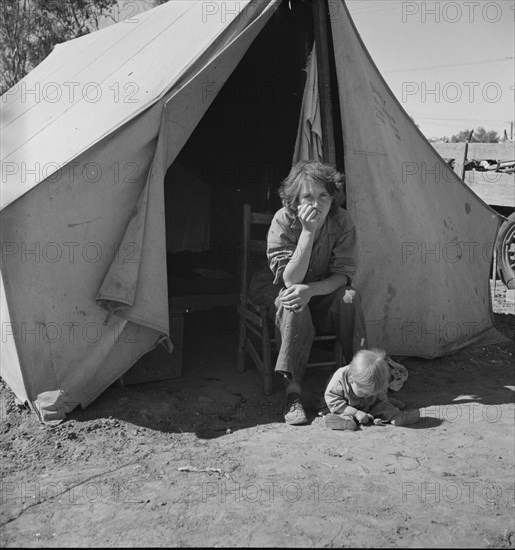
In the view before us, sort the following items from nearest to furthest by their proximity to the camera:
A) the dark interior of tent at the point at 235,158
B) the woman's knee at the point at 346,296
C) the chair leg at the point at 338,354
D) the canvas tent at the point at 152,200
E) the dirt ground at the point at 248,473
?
the dirt ground at the point at 248,473 → the canvas tent at the point at 152,200 → the woman's knee at the point at 346,296 → the chair leg at the point at 338,354 → the dark interior of tent at the point at 235,158

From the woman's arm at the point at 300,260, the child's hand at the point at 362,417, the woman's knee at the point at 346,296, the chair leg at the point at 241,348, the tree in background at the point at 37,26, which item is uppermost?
the tree in background at the point at 37,26

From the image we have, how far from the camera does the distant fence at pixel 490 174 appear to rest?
802 centimetres

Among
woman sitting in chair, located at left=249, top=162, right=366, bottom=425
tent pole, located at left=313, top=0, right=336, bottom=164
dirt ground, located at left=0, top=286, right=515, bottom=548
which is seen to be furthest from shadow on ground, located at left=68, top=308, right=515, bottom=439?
tent pole, located at left=313, top=0, right=336, bottom=164

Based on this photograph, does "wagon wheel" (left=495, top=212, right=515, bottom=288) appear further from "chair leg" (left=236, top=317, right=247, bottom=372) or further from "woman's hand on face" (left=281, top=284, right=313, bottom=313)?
"woman's hand on face" (left=281, top=284, right=313, bottom=313)

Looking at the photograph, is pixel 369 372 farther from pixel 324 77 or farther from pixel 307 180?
pixel 324 77

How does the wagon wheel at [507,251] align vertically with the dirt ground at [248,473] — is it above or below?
above

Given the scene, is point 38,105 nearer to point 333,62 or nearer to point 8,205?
point 8,205

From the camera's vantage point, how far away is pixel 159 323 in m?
3.74

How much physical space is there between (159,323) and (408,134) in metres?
2.49

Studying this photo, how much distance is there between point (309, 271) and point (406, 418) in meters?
1.04

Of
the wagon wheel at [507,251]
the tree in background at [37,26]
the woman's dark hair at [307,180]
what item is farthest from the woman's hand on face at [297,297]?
the tree in background at [37,26]

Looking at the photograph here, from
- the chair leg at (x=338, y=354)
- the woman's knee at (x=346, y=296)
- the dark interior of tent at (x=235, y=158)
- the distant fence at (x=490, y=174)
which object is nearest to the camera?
the woman's knee at (x=346, y=296)

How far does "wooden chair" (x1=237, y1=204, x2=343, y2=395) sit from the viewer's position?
409cm

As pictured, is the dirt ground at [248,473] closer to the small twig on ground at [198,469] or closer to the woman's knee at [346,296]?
the small twig on ground at [198,469]
